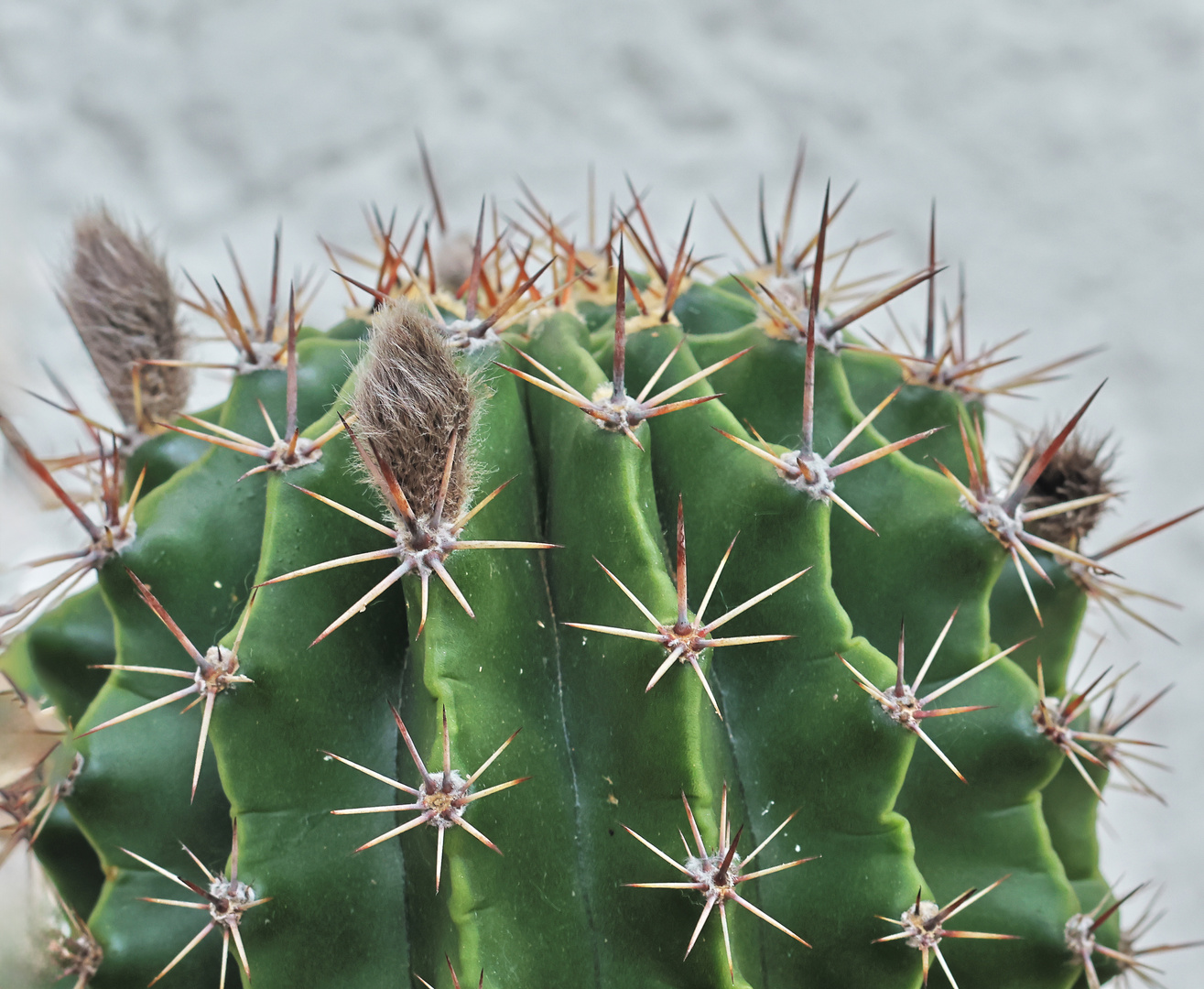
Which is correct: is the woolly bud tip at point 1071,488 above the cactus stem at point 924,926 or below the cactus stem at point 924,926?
above

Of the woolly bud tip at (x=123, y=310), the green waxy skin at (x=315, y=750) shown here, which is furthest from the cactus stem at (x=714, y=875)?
the woolly bud tip at (x=123, y=310)

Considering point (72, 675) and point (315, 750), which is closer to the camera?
point (315, 750)

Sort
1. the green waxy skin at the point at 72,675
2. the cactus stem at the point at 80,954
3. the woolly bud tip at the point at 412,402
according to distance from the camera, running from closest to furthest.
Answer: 1. the woolly bud tip at the point at 412,402
2. the cactus stem at the point at 80,954
3. the green waxy skin at the point at 72,675

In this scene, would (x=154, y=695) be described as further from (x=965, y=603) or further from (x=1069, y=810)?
(x=1069, y=810)

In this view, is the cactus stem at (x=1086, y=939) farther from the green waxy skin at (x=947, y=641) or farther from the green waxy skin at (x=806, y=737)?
the green waxy skin at (x=806, y=737)

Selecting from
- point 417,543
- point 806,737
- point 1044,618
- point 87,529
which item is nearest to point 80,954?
point 87,529

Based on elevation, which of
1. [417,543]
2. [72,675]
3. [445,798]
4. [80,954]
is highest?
[417,543]

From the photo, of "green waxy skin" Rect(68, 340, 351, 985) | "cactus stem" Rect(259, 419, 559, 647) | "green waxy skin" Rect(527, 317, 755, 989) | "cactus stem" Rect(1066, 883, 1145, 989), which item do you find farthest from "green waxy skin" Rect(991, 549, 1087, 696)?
"green waxy skin" Rect(68, 340, 351, 985)

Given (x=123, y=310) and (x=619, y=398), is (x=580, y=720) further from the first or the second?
(x=123, y=310)
